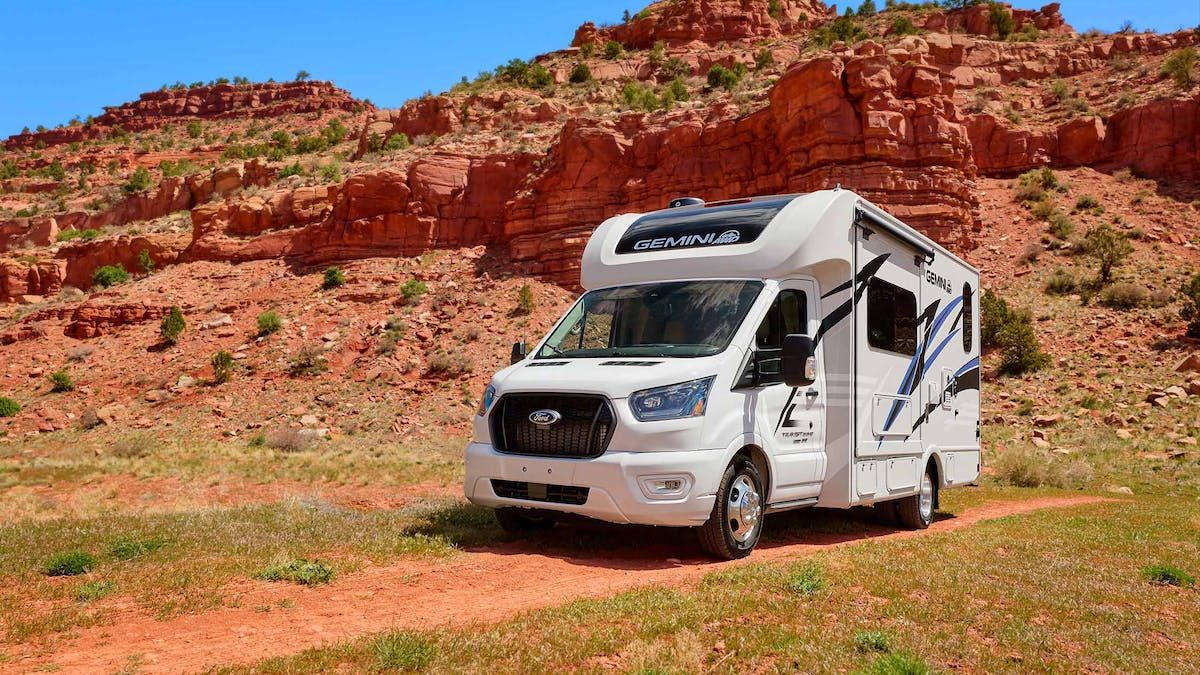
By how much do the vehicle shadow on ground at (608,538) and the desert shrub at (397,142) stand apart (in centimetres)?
4277

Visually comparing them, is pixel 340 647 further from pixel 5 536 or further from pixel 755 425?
pixel 5 536

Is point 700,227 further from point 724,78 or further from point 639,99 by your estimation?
point 724,78

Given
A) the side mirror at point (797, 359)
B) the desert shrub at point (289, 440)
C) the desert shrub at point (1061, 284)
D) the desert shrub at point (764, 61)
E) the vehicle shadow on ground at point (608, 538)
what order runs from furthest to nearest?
1. the desert shrub at point (764, 61)
2. the desert shrub at point (1061, 284)
3. the desert shrub at point (289, 440)
4. the vehicle shadow on ground at point (608, 538)
5. the side mirror at point (797, 359)

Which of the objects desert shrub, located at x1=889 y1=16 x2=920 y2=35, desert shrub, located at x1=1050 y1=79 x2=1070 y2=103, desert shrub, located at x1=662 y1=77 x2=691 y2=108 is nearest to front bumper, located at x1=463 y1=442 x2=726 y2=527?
desert shrub, located at x1=662 y1=77 x2=691 y2=108

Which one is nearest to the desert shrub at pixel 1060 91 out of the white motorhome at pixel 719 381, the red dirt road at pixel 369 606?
the white motorhome at pixel 719 381

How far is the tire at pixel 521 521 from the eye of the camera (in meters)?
8.57

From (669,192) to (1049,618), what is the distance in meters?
32.6

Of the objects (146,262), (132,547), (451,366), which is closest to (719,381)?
(132,547)

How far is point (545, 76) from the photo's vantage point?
56938mm

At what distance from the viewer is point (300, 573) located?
6.59m

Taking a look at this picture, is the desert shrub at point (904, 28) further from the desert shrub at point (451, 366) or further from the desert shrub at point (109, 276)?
the desert shrub at point (109, 276)

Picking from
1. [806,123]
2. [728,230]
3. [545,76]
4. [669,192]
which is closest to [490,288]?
[669,192]

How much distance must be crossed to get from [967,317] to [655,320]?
23.3ft

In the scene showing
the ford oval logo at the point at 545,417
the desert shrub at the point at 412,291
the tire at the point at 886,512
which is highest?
the desert shrub at the point at 412,291
